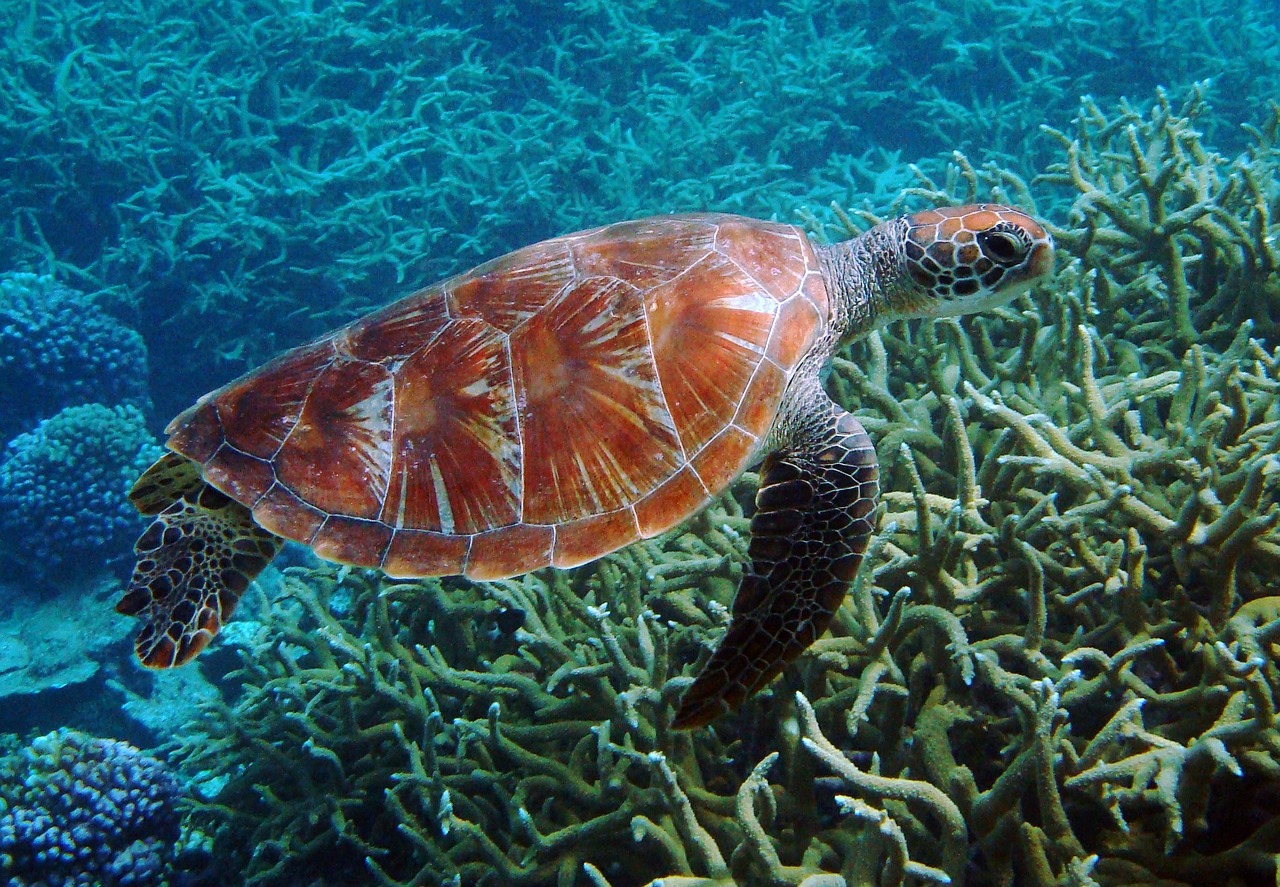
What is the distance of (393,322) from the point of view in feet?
8.86

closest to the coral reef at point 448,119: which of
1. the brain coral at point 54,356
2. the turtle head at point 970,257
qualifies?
the brain coral at point 54,356

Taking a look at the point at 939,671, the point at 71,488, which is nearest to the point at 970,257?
the point at 939,671

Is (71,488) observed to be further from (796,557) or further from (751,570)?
(796,557)

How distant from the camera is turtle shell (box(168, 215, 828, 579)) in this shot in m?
2.40

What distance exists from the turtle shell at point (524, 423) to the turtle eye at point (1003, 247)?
822 mm

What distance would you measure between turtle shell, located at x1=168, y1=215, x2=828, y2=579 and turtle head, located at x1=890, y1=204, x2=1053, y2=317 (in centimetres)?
66

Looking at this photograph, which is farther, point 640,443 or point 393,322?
point 393,322

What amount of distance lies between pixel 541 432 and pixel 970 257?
1847mm

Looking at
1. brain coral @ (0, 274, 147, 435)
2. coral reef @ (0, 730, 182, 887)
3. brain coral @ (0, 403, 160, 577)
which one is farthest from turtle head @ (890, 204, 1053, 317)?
brain coral @ (0, 274, 147, 435)

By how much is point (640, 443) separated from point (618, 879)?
4.77 feet

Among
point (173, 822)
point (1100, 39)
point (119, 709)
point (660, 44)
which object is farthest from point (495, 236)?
point (1100, 39)

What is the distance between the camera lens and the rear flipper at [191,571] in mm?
Result: 2523

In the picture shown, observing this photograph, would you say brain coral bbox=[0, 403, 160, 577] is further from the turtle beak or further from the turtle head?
the turtle beak

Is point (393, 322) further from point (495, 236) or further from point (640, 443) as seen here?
point (495, 236)
